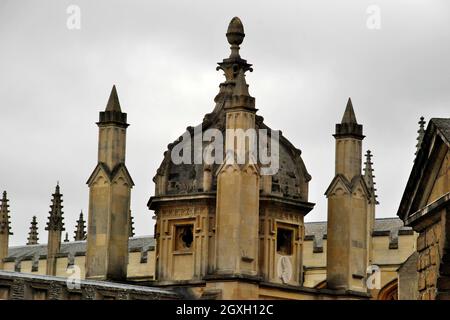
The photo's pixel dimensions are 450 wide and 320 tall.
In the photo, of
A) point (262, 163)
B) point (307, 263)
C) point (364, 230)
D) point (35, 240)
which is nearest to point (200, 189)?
point (262, 163)

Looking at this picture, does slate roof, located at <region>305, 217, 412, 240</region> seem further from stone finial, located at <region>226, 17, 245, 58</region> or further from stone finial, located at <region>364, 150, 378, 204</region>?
stone finial, located at <region>226, 17, 245, 58</region>

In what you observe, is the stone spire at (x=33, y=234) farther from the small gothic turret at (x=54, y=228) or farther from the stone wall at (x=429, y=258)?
the stone wall at (x=429, y=258)

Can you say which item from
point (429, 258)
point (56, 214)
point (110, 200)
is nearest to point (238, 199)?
point (110, 200)

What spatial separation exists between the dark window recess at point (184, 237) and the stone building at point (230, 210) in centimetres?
3

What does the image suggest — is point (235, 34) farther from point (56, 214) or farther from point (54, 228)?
point (54, 228)

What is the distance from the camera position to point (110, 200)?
42.2m

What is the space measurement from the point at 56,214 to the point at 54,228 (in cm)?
143

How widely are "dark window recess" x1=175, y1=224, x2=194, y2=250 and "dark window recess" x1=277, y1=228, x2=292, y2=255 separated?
A: 1930 millimetres

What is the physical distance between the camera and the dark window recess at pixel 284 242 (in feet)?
142

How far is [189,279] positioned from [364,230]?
15.4 feet

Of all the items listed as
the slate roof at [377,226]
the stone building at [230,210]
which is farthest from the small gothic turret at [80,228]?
the stone building at [230,210]

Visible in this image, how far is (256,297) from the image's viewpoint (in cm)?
4034

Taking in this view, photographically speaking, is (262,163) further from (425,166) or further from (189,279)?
(425,166)

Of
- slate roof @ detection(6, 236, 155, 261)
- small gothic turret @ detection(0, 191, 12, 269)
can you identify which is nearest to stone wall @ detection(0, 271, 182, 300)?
slate roof @ detection(6, 236, 155, 261)
